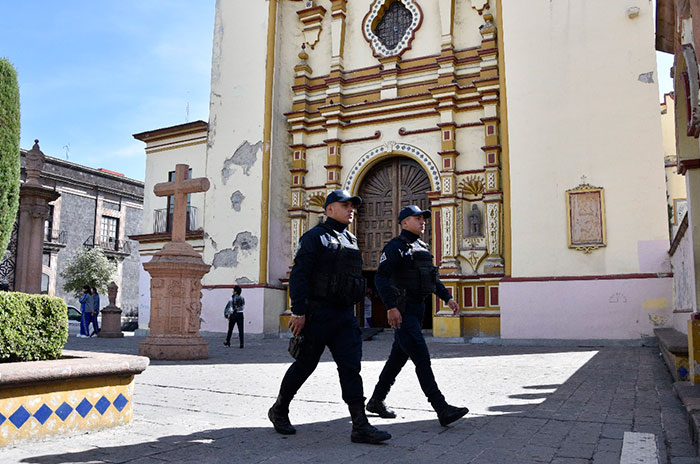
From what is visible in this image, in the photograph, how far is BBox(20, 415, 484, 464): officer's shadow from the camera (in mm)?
3477

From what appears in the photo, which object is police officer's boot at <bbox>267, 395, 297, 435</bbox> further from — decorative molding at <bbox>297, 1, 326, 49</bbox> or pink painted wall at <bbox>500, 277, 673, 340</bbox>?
decorative molding at <bbox>297, 1, 326, 49</bbox>

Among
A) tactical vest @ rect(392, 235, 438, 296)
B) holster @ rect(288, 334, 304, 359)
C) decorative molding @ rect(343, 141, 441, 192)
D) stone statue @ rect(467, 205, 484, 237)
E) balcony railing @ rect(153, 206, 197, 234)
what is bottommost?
holster @ rect(288, 334, 304, 359)

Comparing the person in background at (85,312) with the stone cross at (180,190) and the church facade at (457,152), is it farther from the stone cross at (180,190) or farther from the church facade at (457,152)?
the stone cross at (180,190)

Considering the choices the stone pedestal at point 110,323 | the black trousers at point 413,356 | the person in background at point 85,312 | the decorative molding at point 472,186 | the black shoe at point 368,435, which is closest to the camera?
the black shoe at point 368,435

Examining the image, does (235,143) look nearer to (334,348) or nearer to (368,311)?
(368,311)

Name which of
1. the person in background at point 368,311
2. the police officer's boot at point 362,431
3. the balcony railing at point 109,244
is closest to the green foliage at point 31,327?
the police officer's boot at point 362,431

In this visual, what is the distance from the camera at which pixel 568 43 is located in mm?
13766

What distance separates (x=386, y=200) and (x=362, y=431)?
43.7 feet

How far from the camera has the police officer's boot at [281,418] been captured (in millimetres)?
4176

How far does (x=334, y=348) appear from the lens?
413 centimetres

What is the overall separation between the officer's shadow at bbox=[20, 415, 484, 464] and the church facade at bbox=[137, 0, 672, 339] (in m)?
9.64

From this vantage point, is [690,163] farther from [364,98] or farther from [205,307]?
[205,307]

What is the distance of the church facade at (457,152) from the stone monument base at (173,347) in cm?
635

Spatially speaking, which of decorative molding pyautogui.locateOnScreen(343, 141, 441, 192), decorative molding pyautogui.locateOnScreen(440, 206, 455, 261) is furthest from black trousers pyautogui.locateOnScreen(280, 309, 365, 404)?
decorative molding pyautogui.locateOnScreen(343, 141, 441, 192)
